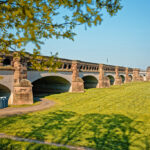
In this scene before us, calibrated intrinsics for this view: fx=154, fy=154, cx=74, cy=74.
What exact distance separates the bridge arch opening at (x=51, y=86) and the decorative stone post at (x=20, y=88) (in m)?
13.0

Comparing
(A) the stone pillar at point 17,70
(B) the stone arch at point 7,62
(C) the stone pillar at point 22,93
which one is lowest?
(C) the stone pillar at point 22,93

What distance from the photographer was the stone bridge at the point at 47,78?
21000 mm

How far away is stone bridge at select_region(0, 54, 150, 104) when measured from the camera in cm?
2100

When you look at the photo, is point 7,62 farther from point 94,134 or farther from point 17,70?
point 94,134

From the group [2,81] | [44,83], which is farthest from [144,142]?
[44,83]

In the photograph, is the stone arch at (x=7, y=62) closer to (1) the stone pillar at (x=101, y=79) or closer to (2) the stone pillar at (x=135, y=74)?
(1) the stone pillar at (x=101, y=79)

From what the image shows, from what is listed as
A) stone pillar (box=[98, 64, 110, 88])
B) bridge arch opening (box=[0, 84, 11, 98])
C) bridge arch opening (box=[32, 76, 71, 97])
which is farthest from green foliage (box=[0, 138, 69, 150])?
stone pillar (box=[98, 64, 110, 88])

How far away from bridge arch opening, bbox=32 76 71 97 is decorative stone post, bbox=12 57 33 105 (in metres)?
13.0

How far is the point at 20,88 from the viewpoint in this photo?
21250 mm

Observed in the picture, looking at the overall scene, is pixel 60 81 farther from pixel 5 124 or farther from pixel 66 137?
pixel 66 137

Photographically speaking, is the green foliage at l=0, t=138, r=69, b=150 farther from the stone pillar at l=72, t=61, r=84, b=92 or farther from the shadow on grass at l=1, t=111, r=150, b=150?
the stone pillar at l=72, t=61, r=84, b=92

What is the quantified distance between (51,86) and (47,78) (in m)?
4.34

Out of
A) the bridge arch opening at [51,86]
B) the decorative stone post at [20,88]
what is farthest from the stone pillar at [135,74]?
the decorative stone post at [20,88]

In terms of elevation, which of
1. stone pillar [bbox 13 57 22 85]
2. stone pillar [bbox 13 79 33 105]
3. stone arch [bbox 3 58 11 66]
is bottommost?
stone pillar [bbox 13 79 33 105]
